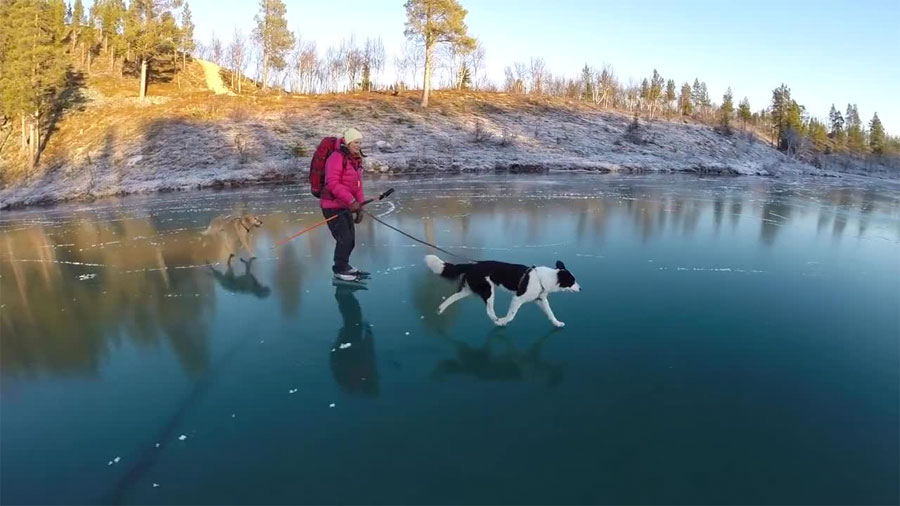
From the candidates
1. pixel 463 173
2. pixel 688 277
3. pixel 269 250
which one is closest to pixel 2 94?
pixel 463 173

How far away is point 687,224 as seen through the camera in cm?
1112

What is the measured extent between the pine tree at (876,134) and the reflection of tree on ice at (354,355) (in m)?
96.1

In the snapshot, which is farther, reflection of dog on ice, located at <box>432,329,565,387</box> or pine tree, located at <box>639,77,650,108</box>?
pine tree, located at <box>639,77,650,108</box>

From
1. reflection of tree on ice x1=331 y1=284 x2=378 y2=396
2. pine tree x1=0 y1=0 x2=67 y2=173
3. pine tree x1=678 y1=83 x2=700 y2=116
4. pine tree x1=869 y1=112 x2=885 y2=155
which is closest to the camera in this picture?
reflection of tree on ice x1=331 y1=284 x2=378 y2=396

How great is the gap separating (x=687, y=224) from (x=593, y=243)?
341 centimetres

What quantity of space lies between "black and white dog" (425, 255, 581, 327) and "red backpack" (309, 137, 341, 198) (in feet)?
7.78

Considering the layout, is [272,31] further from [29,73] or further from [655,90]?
[655,90]

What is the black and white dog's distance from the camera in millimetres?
5066

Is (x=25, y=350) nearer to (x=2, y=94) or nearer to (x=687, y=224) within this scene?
(x=687, y=224)

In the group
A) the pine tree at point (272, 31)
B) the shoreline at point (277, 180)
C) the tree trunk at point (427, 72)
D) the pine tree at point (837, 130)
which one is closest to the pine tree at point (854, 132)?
the pine tree at point (837, 130)

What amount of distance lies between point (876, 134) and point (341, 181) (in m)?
100

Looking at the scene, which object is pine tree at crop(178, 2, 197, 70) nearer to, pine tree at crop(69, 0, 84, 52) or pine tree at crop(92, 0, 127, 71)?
pine tree at crop(92, 0, 127, 71)

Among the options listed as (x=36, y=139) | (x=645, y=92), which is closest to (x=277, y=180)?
(x=36, y=139)

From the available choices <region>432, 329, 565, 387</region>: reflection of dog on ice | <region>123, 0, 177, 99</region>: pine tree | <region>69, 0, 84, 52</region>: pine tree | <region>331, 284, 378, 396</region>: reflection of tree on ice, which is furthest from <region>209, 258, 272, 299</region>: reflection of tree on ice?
<region>69, 0, 84, 52</region>: pine tree
